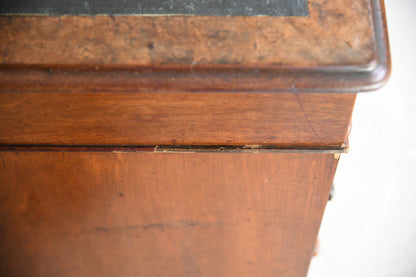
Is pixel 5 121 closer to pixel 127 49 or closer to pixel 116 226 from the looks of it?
pixel 127 49

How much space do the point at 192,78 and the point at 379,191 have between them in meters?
1.06

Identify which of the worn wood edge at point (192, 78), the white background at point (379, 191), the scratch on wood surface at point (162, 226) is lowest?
the white background at point (379, 191)

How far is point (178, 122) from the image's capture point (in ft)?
2.21

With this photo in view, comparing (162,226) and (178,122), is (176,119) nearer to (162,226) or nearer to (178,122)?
(178,122)

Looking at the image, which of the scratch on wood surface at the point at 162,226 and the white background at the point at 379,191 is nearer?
the scratch on wood surface at the point at 162,226

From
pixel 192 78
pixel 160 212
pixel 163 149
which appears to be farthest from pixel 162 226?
pixel 192 78

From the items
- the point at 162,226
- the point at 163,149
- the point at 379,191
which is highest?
the point at 163,149

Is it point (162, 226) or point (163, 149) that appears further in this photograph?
point (162, 226)

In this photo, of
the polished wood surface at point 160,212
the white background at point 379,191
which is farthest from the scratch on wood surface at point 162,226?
the white background at point 379,191

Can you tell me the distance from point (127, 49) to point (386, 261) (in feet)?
3.55

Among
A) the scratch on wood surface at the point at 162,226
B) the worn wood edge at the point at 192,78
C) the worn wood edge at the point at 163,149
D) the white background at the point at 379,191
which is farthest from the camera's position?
the white background at the point at 379,191

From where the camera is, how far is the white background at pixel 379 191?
1365 mm

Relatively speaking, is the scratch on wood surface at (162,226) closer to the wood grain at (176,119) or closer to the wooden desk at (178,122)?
the wooden desk at (178,122)

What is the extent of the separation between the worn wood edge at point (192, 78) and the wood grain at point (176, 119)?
4cm
